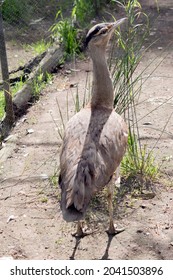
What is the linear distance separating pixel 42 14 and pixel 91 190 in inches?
211

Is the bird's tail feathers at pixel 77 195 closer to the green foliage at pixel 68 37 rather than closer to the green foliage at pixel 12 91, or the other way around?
the green foliage at pixel 12 91

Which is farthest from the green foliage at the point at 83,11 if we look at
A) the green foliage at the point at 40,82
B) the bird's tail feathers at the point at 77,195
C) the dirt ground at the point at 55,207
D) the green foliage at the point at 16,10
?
the bird's tail feathers at the point at 77,195

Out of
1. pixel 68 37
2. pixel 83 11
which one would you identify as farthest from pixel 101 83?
pixel 83 11

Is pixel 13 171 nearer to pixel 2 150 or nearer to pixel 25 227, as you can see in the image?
pixel 2 150

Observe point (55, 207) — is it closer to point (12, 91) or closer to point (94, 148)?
point (94, 148)

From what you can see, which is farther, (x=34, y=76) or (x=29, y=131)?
(x=34, y=76)

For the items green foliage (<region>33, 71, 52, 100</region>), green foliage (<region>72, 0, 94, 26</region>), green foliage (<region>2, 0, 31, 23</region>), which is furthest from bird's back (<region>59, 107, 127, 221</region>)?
green foliage (<region>2, 0, 31, 23</region>)

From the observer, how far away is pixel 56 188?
5.00 m

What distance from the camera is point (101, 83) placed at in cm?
467

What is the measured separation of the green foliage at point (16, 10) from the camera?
8414 millimetres

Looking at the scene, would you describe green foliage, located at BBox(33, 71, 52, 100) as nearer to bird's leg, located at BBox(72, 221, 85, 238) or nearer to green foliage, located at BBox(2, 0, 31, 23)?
green foliage, located at BBox(2, 0, 31, 23)

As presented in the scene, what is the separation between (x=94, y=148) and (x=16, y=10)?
4905 millimetres

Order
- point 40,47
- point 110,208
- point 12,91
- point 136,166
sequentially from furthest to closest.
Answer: point 40,47 → point 12,91 → point 136,166 → point 110,208

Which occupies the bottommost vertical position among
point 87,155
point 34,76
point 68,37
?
point 34,76
